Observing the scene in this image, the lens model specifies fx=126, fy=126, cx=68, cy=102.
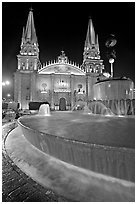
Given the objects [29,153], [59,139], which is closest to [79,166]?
[59,139]

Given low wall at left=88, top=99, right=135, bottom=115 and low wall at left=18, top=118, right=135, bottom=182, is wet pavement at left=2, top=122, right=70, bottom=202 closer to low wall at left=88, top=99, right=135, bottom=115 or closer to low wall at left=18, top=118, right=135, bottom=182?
low wall at left=18, top=118, right=135, bottom=182

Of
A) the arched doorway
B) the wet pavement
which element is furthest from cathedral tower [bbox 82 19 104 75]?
the wet pavement

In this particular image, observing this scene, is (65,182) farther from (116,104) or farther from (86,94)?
(86,94)

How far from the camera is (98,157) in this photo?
4.78 ft

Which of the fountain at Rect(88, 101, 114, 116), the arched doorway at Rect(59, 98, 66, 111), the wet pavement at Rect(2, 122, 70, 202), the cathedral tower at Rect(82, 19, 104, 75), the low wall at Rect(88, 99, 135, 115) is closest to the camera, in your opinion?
the wet pavement at Rect(2, 122, 70, 202)

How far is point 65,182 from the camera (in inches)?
56.7

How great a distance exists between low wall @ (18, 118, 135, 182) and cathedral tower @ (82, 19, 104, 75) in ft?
130

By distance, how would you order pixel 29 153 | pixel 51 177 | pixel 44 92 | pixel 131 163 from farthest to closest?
pixel 44 92 < pixel 29 153 < pixel 51 177 < pixel 131 163

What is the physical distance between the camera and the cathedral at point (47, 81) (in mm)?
33656

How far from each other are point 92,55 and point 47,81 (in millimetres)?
17986

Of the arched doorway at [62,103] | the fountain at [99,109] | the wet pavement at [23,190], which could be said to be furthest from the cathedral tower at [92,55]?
the wet pavement at [23,190]

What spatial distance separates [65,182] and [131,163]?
29.8 inches

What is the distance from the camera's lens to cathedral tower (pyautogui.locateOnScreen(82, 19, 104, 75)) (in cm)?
3988

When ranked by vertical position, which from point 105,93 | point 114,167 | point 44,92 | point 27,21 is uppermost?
point 27,21
